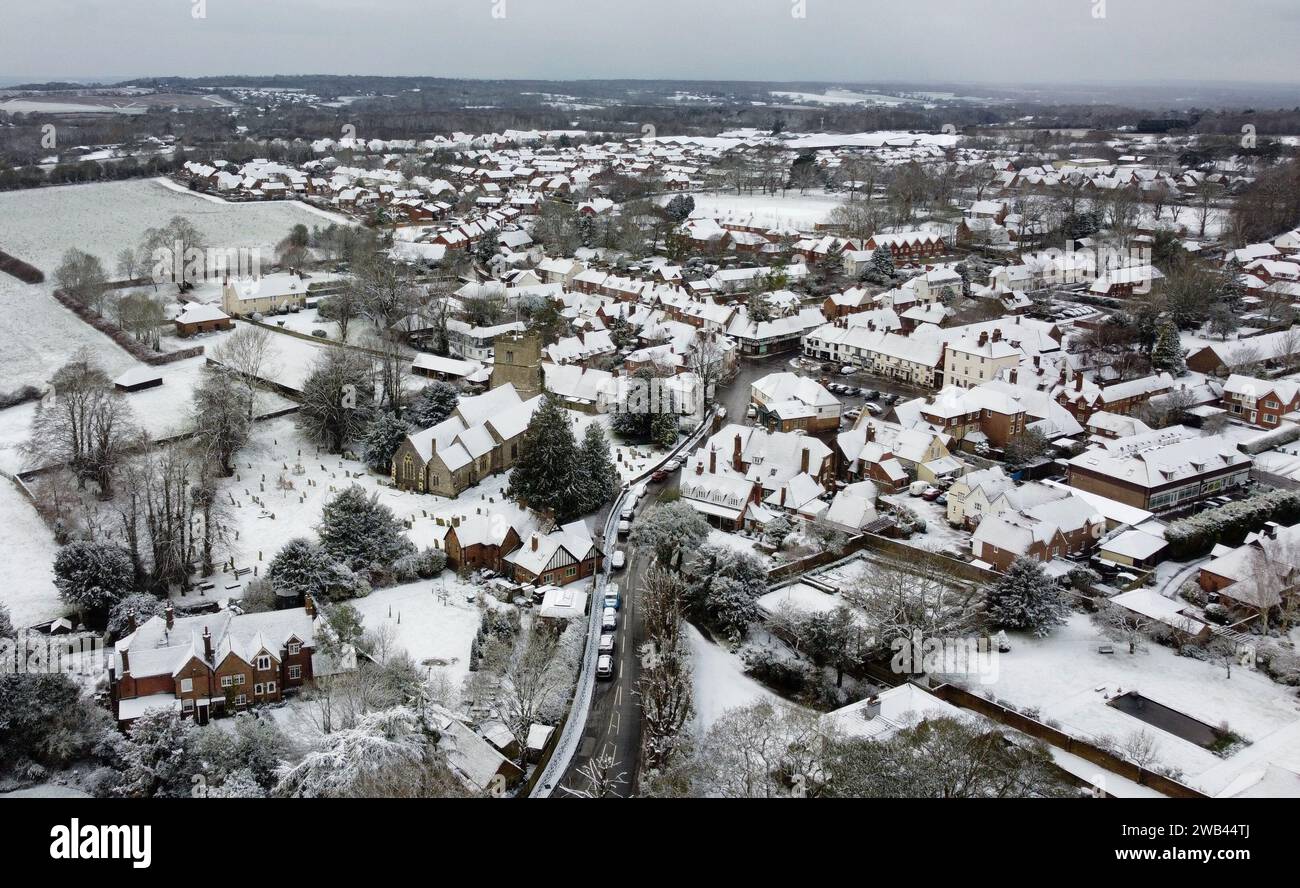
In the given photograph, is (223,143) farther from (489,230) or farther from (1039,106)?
(1039,106)

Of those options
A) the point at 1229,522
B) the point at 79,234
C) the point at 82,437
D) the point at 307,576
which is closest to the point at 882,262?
the point at 1229,522

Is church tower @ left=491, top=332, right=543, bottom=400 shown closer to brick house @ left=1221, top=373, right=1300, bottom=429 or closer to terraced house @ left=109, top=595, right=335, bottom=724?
terraced house @ left=109, top=595, right=335, bottom=724

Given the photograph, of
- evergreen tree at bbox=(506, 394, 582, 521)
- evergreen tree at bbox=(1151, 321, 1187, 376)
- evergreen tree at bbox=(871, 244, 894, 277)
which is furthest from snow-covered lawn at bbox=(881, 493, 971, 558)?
evergreen tree at bbox=(871, 244, 894, 277)

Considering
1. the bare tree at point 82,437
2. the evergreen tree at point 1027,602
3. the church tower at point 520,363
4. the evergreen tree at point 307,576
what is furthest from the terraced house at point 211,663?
the church tower at point 520,363

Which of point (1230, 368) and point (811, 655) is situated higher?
point (1230, 368)

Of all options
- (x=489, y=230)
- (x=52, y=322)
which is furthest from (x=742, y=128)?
(x=52, y=322)

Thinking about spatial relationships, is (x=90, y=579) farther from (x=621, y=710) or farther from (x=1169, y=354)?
(x=1169, y=354)
